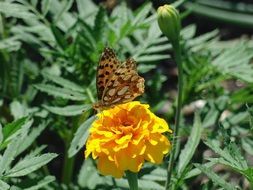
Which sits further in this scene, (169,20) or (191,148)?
(191,148)

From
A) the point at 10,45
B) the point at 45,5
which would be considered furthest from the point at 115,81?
the point at 10,45

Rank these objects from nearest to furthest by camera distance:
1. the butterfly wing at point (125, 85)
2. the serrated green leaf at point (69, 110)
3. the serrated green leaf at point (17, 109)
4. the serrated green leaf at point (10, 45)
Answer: the butterfly wing at point (125, 85) → the serrated green leaf at point (69, 110) → the serrated green leaf at point (17, 109) → the serrated green leaf at point (10, 45)

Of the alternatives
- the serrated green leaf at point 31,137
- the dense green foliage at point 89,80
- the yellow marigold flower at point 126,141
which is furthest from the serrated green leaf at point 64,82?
the yellow marigold flower at point 126,141

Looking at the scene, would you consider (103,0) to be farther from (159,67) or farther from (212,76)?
(212,76)

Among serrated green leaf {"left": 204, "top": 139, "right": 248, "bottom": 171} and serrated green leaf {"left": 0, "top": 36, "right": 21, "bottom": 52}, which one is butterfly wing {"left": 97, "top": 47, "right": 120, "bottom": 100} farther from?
serrated green leaf {"left": 0, "top": 36, "right": 21, "bottom": 52}

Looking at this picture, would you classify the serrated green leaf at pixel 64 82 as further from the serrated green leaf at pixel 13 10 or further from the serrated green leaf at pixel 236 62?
the serrated green leaf at pixel 236 62

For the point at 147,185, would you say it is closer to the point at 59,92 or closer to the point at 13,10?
the point at 59,92

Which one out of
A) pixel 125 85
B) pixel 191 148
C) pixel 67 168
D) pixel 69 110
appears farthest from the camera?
pixel 67 168
